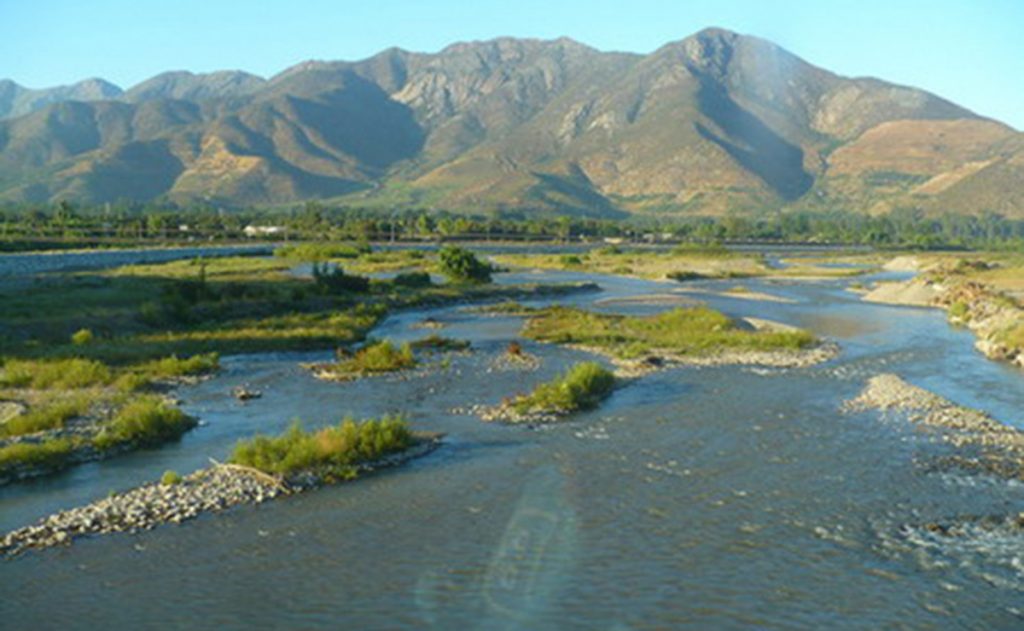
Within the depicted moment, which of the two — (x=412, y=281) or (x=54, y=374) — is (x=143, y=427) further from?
(x=412, y=281)

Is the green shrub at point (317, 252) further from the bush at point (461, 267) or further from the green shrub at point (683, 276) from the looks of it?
the green shrub at point (683, 276)

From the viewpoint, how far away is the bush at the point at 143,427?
27.0m

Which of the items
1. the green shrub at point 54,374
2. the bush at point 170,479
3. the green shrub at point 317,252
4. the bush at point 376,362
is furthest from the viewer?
the green shrub at point 317,252

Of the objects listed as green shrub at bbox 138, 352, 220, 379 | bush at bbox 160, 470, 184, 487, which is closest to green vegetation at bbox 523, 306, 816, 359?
green shrub at bbox 138, 352, 220, 379

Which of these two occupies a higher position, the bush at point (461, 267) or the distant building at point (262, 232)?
the distant building at point (262, 232)

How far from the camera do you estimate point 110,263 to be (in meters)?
103

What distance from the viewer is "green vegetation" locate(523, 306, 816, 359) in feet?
165

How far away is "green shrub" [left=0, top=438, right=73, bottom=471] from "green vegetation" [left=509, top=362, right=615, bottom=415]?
581 inches

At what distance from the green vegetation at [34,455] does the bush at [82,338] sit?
21382 millimetres

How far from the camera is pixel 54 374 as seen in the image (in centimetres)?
3691

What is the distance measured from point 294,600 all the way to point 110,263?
96927 mm

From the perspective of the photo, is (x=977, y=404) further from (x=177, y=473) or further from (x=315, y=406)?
(x=177, y=473)

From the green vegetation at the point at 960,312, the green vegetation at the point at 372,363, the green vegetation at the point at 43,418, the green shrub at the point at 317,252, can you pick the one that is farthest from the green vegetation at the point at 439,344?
the green shrub at the point at 317,252

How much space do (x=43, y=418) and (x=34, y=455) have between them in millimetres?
4482
